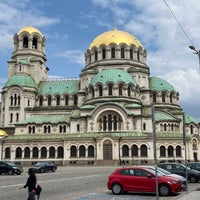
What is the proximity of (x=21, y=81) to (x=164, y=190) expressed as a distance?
63308 mm

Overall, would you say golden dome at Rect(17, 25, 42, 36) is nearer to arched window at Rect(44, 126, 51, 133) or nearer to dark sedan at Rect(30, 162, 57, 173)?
arched window at Rect(44, 126, 51, 133)

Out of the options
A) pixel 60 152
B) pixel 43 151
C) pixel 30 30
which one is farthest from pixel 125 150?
pixel 30 30

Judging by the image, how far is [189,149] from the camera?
61219 mm

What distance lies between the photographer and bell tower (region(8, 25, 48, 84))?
264 ft

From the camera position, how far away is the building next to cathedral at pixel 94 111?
61.6 metres

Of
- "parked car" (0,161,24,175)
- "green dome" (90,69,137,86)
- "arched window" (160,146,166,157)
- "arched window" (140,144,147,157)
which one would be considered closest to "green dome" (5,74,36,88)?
"green dome" (90,69,137,86)

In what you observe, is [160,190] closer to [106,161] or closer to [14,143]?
[106,161]

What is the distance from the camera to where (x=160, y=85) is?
78688 millimetres

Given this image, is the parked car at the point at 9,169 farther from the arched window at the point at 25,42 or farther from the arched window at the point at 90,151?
the arched window at the point at 25,42

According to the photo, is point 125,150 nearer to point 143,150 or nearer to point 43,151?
point 143,150

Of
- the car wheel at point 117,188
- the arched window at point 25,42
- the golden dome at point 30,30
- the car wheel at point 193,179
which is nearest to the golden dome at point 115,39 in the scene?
the golden dome at point 30,30

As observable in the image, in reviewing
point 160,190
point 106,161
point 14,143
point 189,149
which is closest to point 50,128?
point 14,143

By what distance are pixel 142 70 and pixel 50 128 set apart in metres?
26.6

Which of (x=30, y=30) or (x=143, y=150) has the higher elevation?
(x=30, y=30)
